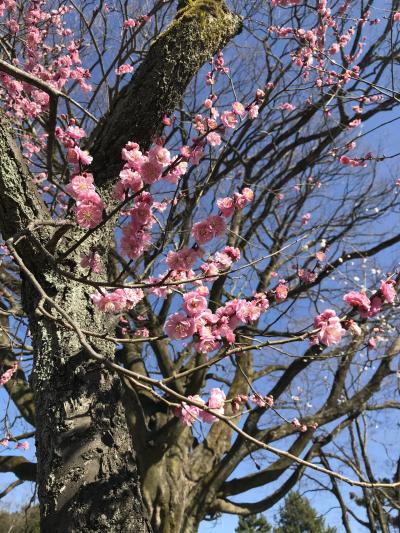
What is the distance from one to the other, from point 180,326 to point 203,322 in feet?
0.33

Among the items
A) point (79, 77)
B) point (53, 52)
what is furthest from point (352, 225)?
point (53, 52)

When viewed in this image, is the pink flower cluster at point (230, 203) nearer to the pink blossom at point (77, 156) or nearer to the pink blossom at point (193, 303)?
the pink blossom at point (193, 303)

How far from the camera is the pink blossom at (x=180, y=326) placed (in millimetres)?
1921

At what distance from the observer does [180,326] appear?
1.93 metres

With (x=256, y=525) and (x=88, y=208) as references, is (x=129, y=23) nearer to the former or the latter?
(x=88, y=208)

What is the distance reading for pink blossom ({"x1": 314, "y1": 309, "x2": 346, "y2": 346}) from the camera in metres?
1.76

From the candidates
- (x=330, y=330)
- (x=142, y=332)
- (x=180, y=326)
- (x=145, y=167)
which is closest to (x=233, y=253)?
(x=180, y=326)

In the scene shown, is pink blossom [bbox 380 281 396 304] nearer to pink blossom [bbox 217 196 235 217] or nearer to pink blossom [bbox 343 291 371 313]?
pink blossom [bbox 343 291 371 313]

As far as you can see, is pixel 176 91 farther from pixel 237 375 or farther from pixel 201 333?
pixel 237 375

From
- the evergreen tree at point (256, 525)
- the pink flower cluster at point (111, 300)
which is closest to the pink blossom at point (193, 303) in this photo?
the pink flower cluster at point (111, 300)

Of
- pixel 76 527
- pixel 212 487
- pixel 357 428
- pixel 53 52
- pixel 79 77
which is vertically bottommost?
pixel 76 527

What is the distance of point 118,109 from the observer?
87.5 inches

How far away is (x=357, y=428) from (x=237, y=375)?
2748 mm

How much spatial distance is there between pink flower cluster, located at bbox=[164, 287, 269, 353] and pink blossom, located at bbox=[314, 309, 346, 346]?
1.14ft
